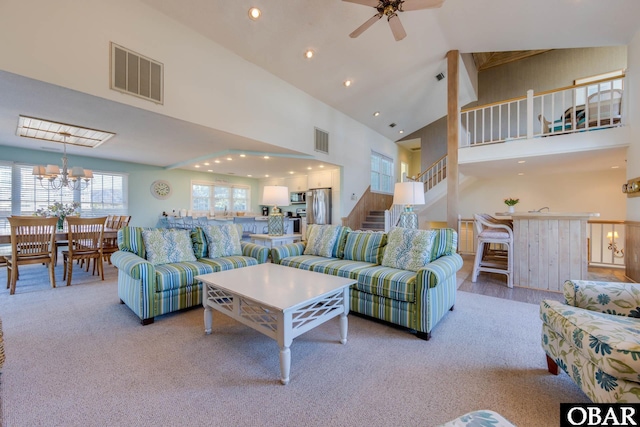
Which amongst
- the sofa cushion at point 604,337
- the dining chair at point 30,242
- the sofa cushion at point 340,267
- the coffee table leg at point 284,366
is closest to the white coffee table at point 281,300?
the coffee table leg at point 284,366

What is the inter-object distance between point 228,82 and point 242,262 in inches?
113

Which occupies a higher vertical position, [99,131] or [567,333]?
[99,131]

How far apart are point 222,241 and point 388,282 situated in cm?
223

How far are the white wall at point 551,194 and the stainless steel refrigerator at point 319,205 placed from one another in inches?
126

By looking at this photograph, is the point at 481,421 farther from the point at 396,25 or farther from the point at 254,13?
the point at 254,13

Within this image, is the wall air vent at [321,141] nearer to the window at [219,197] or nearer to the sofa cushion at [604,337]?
the window at [219,197]

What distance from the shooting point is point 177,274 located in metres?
2.71

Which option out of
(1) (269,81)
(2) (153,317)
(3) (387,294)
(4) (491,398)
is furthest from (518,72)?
(2) (153,317)

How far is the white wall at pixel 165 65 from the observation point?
2.51 meters

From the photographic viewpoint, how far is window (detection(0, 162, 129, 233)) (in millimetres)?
5246

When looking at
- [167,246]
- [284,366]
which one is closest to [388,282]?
[284,366]

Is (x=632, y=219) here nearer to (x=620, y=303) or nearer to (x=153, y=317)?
(x=620, y=303)

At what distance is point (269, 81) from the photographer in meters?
4.79

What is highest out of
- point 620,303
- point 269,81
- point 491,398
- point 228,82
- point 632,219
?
point 269,81
